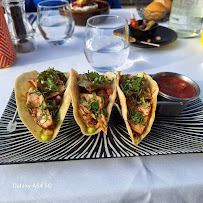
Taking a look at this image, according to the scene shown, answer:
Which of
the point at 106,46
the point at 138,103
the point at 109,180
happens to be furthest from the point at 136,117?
the point at 106,46

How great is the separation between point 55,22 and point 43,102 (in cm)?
153

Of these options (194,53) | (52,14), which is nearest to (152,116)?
(194,53)

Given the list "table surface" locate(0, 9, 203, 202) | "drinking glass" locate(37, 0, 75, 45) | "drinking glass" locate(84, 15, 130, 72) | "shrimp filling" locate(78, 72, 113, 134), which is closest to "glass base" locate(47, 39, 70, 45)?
"drinking glass" locate(37, 0, 75, 45)

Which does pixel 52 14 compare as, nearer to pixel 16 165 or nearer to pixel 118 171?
pixel 16 165

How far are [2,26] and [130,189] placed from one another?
173 cm

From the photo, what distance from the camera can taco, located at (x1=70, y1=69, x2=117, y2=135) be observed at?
1.29 metres

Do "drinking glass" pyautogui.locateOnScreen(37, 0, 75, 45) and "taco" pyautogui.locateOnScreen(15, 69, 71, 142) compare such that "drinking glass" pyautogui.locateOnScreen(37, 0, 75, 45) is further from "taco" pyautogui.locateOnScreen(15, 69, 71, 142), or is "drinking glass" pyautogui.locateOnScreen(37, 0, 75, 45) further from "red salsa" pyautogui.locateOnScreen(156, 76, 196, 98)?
"red salsa" pyautogui.locateOnScreen(156, 76, 196, 98)

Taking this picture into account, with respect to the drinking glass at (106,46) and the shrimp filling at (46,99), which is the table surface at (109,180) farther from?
the drinking glass at (106,46)

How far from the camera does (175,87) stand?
1.50 metres

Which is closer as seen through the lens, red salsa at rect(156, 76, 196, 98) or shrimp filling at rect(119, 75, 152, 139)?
shrimp filling at rect(119, 75, 152, 139)

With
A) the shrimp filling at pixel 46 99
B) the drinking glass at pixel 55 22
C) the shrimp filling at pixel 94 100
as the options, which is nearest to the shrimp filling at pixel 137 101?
the shrimp filling at pixel 94 100

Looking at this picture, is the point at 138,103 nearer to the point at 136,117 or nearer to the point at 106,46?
the point at 136,117

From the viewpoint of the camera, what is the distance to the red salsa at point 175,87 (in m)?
1.43

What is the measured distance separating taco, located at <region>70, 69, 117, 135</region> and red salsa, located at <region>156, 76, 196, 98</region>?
1.22 feet
